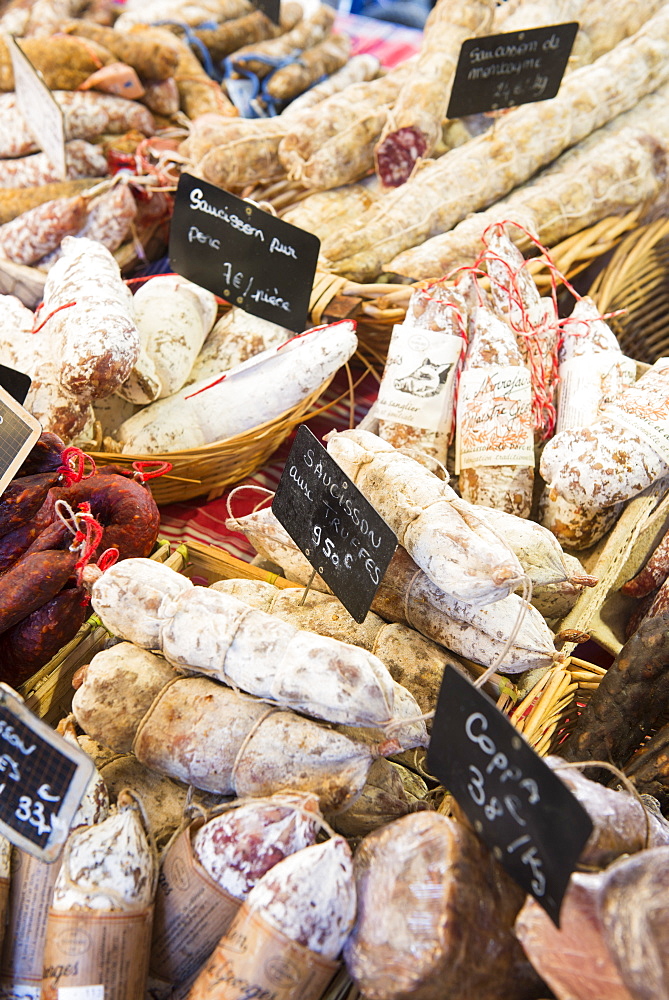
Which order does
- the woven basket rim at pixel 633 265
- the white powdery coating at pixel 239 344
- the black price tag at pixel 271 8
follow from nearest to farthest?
1. the white powdery coating at pixel 239 344
2. the woven basket rim at pixel 633 265
3. the black price tag at pixel 271 8

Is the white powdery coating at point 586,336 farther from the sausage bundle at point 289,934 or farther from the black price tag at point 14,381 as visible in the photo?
the sausage bundle at point 289,934

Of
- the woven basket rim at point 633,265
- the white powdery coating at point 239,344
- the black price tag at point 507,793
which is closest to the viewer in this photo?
the black price tag at point 507,793

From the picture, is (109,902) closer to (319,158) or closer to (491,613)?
(491,613)

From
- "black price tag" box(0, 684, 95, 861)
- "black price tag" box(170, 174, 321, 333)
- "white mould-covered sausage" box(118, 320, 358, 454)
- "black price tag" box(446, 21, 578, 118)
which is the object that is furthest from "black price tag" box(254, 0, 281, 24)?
"black price tag" box(0, 684, 95, 861)

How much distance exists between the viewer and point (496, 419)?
1.80 m

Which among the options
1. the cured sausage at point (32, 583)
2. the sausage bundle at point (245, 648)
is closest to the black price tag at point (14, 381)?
the cured sausage at point (32, 583)

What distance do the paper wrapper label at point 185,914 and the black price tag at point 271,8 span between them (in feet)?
11.8

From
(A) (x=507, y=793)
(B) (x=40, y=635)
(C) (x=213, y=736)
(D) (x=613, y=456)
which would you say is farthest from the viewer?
(D) (x=613, y=456)

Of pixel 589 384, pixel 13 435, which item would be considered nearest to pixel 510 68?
pixel 589 384

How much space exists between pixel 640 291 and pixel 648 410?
890 millimetres

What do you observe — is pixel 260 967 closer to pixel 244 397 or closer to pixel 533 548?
pixel 533 548

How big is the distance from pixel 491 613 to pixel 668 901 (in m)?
0.64

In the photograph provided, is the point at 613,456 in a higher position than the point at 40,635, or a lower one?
higher

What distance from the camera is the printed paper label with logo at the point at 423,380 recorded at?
188 centimetres
